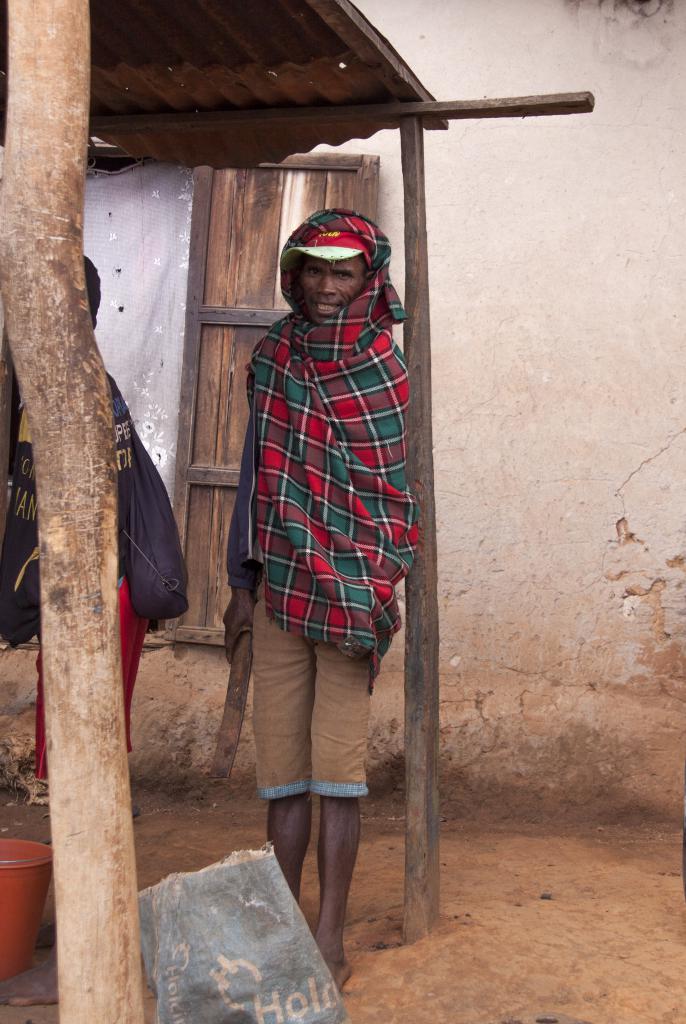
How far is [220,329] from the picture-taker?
4.82 m

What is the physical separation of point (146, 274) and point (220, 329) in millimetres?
423

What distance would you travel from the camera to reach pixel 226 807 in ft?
16.0

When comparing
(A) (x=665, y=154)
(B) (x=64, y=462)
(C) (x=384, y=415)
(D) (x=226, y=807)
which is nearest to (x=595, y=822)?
(D) (x=226, y=807)

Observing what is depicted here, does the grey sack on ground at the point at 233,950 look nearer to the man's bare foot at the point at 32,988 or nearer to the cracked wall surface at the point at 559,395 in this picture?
the man's bare foot at the point at 32,988

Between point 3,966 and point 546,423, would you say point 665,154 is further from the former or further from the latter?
point 3,966

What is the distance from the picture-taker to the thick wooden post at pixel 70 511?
6.47ft

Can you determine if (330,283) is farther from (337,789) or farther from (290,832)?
(290,832)

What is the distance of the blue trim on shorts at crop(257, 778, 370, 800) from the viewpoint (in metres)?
3.12

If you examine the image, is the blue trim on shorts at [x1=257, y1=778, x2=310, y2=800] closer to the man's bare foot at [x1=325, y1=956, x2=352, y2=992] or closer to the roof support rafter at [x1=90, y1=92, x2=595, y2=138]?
the man's bare foot at [x1=325, y1=956, x2=352, y2=992]

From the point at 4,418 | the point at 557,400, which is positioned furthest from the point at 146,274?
the point at 557,400

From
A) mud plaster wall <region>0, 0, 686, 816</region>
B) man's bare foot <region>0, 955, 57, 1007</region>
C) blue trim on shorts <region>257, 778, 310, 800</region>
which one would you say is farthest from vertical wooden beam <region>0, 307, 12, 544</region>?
mud plaster wall <region>0, 0, 686, 816</region>

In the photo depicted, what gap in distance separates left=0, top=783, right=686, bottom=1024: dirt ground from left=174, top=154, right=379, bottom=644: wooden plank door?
0.88m

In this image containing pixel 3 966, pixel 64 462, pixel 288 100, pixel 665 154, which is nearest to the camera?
pixel 64 462

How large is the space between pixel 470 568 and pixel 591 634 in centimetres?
57
